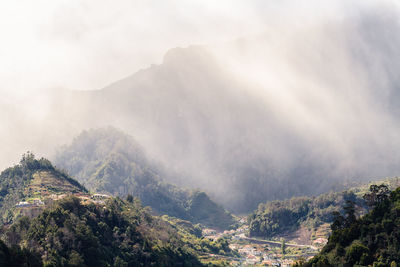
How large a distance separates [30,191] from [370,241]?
124 meters

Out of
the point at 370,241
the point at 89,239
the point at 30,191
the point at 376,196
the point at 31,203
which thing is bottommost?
the point at 370,241

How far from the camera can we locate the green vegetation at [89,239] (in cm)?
10662

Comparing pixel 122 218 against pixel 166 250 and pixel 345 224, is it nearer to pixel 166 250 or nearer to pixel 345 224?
pixel 166 250

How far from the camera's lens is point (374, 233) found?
99.1m

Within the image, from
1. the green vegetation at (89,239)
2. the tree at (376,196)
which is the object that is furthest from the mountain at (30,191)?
the tree at (376,196)

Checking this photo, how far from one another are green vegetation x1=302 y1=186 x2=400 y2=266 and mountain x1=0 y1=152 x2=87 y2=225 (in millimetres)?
87890

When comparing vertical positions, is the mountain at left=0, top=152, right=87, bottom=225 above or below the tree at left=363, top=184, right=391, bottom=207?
above

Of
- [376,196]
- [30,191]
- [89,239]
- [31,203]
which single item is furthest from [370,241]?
[30,191]

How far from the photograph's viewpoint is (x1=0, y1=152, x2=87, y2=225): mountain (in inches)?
6102

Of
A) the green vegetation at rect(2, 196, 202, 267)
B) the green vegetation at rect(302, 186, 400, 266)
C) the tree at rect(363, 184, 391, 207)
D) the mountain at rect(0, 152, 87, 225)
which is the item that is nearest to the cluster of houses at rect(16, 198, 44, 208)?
the mountain at rect(0, 152, 87, 225)

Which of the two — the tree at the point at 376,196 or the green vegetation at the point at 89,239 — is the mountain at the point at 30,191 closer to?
the green vegetation at the point at 89,239

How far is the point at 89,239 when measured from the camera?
115312mm

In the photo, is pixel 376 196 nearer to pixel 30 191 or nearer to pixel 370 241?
pixel 370 241

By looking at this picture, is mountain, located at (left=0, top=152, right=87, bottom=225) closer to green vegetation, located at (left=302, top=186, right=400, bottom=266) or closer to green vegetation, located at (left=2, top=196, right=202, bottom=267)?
green vegetation, located at (left=2, top=196, right=202, bottom=267)
